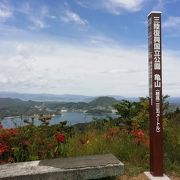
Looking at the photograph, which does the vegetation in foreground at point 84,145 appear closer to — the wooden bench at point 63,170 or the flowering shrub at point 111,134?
the flowering shrub at point 111,134

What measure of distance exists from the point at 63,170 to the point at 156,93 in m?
2.11

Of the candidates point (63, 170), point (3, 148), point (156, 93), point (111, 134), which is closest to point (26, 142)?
point (3, 148)

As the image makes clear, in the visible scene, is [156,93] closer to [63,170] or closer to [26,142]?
[63,170]

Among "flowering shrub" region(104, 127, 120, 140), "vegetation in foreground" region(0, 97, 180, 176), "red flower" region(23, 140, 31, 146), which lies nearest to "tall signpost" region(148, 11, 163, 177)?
"vegetation in foreground" region(0, 97, 180, 176)

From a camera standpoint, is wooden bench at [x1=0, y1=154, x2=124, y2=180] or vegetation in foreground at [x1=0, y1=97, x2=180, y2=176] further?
vegetation in foreground at [x1=0, y1=97, x2=180, y2=176]

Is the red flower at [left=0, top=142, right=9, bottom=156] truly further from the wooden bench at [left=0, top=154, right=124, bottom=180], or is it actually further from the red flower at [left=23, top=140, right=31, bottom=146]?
the wooden bench at [left=0, top=154, right=124, bottom=180]

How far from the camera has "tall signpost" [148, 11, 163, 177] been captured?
22.2 feet

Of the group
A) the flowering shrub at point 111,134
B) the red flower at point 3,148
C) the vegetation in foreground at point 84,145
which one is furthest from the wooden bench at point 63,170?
the flowering shrub at point 111,134

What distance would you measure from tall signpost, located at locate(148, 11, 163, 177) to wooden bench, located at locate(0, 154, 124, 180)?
816mm

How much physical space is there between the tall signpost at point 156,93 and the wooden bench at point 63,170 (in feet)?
2.68

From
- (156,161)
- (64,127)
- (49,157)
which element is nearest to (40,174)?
(49,157)

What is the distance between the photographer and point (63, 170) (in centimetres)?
610

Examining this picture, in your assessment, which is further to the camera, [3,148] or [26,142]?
[26,142]

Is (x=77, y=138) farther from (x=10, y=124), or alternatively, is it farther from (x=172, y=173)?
(x=172, y=173)
